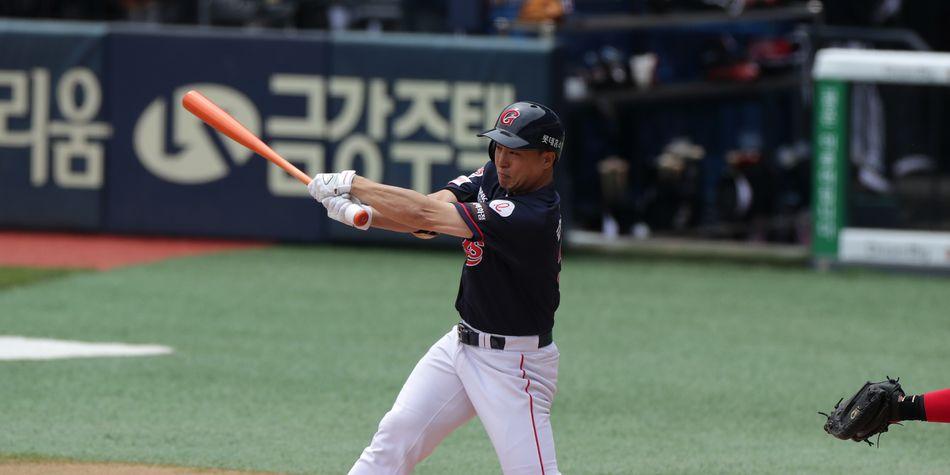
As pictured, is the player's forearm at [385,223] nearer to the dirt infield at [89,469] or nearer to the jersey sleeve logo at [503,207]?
the jersey sleeve logo at [503,207]

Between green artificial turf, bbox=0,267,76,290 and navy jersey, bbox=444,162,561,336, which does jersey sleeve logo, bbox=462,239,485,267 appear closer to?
navy jersey, bbox=444,162,561,336

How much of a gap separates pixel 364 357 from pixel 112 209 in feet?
16.3

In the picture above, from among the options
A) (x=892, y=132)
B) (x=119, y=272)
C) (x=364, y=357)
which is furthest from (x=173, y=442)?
(x=892, y=132)

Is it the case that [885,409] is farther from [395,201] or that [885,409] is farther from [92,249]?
[92,249]

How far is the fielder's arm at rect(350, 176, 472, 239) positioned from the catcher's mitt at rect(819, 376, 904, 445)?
5.91 feet

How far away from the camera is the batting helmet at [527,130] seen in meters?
4.67

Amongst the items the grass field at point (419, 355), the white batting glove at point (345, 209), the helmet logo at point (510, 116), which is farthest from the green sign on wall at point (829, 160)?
the white batting glove at point (345, 209)

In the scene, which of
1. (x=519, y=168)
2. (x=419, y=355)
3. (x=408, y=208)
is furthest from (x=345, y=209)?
(x=419, y=355)

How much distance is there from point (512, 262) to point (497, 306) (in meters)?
0.16

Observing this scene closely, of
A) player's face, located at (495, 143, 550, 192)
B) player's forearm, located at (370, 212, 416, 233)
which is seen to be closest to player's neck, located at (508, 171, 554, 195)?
player's face, located at (495, 143, 550, 192)

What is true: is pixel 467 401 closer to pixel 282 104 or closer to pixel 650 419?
pixel 650 419

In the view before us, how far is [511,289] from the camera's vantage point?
4797 millimetres

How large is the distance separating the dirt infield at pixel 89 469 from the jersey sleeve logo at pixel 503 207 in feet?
6.74

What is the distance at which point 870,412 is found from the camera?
216 inches
